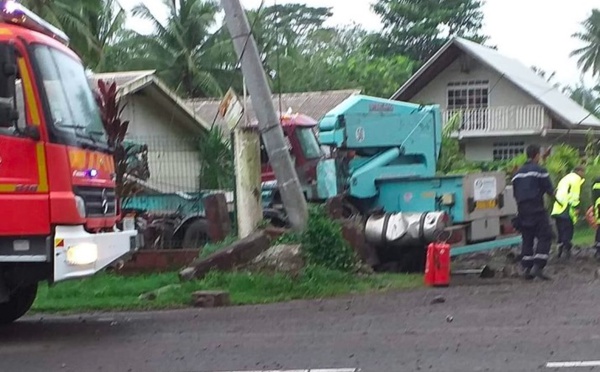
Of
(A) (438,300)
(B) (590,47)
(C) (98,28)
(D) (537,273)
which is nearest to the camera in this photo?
(A) (438,300)

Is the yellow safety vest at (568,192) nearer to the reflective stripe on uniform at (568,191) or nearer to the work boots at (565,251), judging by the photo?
the reflective stripe on uniform at (568,191)

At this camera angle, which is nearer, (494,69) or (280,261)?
(280,261)

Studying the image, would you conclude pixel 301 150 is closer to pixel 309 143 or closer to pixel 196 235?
pixel 309 143

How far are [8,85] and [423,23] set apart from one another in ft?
146

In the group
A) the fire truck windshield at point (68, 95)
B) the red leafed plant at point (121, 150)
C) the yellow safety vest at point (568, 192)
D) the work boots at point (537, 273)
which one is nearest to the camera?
the fire truck windshield at point (68, 95)

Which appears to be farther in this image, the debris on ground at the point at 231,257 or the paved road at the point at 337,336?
the debris on ground at the point at 231,257

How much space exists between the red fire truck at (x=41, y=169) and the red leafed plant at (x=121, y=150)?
5.09 metres

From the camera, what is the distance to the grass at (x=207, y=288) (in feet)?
40.9

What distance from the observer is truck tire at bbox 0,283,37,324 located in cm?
1080

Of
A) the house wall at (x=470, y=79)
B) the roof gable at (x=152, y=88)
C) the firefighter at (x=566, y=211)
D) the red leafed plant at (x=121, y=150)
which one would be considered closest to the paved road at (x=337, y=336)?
the red leafed plant at (x=121, y=150)

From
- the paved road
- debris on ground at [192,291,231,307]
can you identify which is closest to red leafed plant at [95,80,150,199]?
debris on ground at [192,291,231,307]

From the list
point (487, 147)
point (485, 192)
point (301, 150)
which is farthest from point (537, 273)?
point (487, 147)

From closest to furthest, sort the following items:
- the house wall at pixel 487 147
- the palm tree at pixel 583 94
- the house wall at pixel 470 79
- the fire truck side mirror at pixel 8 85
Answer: the fire truck side mirror at pixel 8 85 < the house wall at pixel 470 79 < the house wall at pixel 487 147 < the palm tree at pixel 583 94

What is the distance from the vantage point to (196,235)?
1588 cm
